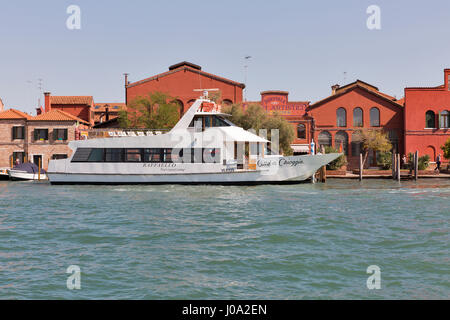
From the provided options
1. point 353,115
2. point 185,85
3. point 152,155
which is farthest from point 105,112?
point 152,155

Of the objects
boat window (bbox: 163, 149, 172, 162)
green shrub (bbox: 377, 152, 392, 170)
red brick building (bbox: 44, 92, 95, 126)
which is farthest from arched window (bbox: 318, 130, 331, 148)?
red brick building (bbox: 44, 92, 95, 126)

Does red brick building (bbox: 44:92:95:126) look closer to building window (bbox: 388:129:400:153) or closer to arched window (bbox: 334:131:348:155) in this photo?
arched window (bbox: 334:131:348:155)

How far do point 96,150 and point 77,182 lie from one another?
2.41 metres

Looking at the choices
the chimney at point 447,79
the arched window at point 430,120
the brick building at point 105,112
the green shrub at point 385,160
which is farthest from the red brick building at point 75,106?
the chimney at point 447,79

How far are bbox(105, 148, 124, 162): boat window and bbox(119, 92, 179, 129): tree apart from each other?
507 inches

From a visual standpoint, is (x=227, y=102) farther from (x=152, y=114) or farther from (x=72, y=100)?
(x=72, y=100)

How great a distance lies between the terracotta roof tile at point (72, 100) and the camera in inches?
2180

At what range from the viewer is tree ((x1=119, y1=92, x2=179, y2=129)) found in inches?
1649

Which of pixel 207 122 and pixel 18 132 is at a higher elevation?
pixel 18 132

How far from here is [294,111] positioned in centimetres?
4719

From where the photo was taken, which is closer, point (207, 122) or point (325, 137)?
point (207, 122)

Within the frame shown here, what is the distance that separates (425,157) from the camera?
3909cm

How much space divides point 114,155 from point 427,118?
32.1m

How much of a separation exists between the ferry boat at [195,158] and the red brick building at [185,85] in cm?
2048
